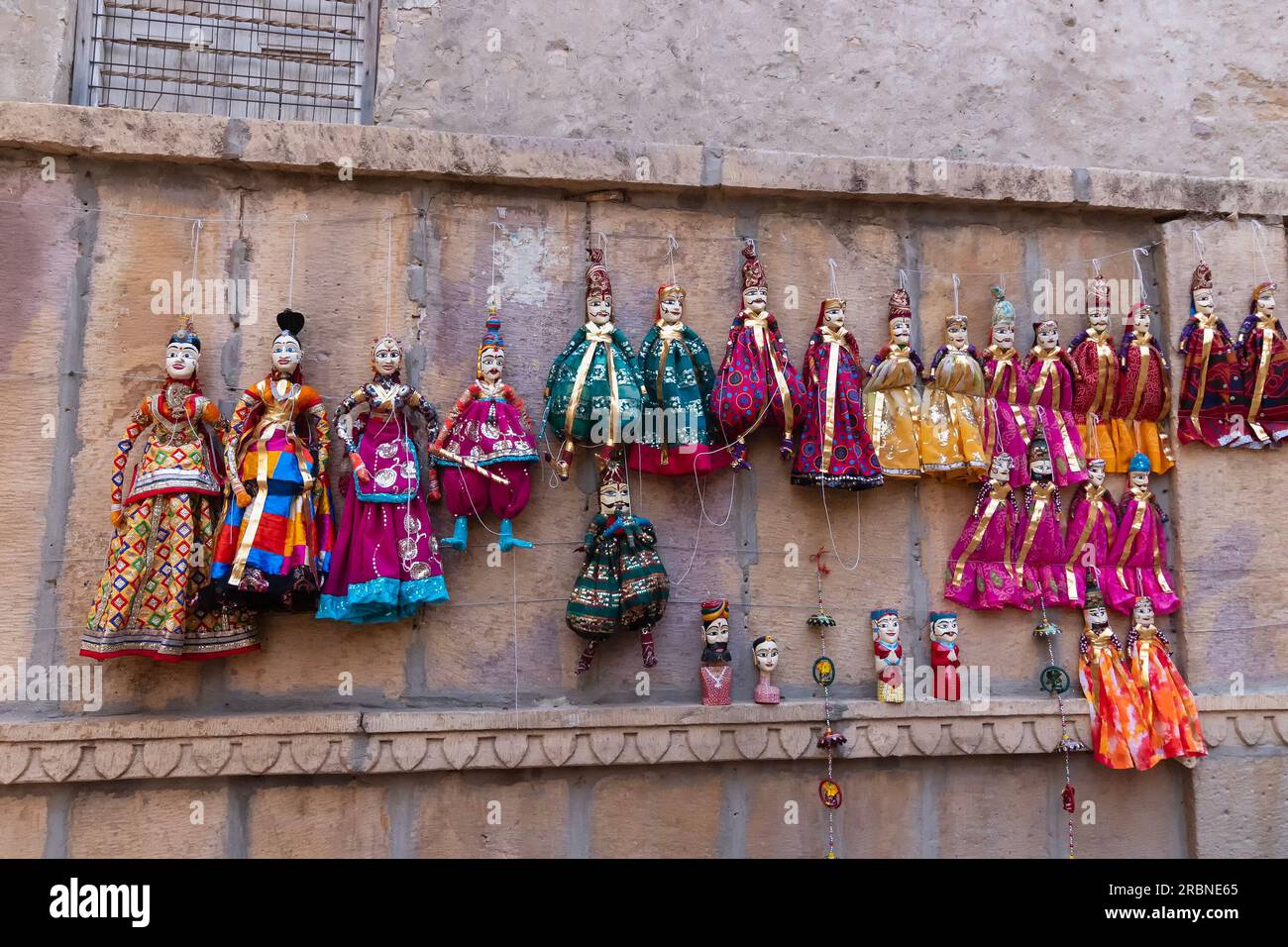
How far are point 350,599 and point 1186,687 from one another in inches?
146

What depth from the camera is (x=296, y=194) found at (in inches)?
154

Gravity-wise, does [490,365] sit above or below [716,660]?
above

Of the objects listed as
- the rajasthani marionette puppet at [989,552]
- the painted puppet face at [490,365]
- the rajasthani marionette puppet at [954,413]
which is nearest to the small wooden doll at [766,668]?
the rajasthani marionette puppet at [989,552]

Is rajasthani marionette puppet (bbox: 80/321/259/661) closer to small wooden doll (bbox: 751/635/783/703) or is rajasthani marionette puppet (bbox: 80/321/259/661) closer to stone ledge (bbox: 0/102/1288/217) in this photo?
stone ledge (bbox: 0/102/1288/217)

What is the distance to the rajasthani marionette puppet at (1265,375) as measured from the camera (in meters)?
4.21

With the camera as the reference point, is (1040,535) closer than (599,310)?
No

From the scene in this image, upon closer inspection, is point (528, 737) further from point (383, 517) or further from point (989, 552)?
point (989, 552)

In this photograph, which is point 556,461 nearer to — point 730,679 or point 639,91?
point 730,679

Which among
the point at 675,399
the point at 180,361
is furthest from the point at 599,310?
the point at 180,361

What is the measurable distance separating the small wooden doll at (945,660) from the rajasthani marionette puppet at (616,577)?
49.6 inches

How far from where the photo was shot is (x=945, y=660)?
4027 millimetres

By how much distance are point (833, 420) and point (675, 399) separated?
0.70m

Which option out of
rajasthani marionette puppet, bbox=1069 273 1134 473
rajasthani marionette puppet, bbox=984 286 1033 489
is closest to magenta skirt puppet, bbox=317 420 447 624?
rajasthani marionette puppet, bbox=984 286 1033 489

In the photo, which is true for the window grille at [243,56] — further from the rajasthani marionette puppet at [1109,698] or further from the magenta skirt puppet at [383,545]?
the rajasthani marionette puppet at [1109,698]
